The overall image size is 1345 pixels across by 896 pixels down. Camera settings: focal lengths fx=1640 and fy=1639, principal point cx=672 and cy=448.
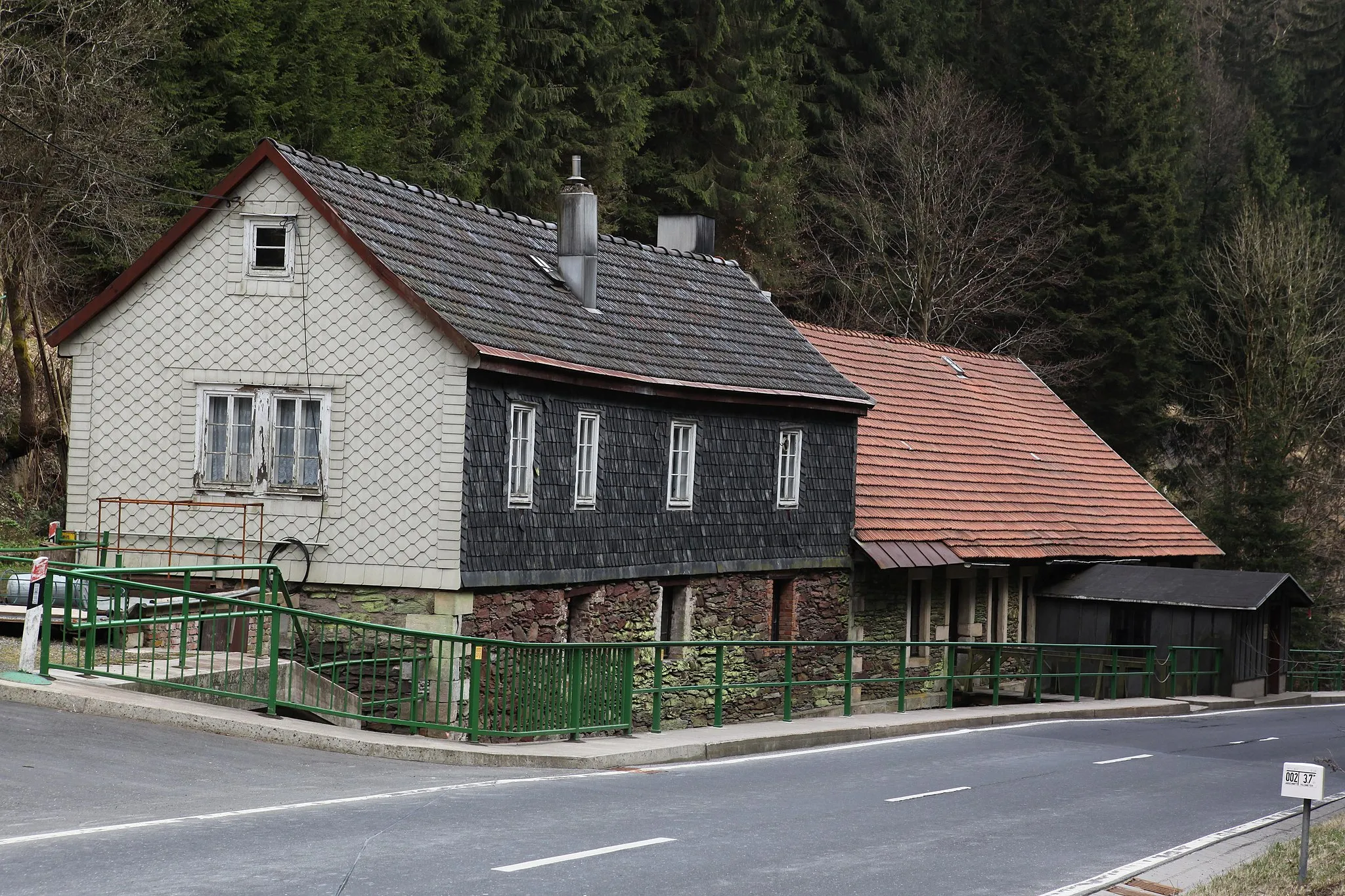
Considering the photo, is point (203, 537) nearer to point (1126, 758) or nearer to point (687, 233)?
point (1126, 758)

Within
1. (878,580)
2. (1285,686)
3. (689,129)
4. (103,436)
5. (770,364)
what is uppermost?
(689,129)

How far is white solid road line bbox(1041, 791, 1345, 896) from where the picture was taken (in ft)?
36.0

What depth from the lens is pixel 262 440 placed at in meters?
21.8

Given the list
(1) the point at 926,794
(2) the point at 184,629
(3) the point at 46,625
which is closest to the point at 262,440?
(2) the point at 184,629

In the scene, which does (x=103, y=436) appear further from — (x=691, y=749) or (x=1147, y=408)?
(x=1147, y=408)

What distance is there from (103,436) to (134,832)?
13.1 meters

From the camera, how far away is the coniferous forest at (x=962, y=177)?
139 feet

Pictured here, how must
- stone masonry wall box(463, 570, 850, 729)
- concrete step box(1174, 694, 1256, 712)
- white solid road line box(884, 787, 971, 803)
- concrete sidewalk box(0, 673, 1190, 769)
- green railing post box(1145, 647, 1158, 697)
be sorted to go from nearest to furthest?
1. white solid road line box(884, 787, 971, 803)
2. concrete sidewalk box(0, 673, 1190, 769)
3. stone masonry wall box(463, 570, 850, 729)
4. green railing post box(1145, 647, 1158, 697)
5. concrete step box(1174, 694, 1256, 712)

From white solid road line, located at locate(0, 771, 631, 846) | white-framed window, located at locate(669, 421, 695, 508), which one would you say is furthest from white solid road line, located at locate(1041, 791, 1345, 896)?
white-framed window, located at locate(669, 421, 695, 508)

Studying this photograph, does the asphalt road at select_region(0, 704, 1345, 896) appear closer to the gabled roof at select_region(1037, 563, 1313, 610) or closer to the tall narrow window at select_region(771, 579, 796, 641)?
the tall narrow window at select_region(771, 579, 796, 641)

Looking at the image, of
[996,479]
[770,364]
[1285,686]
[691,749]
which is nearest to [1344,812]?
[691,749]

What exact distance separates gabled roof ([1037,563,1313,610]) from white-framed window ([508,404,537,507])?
1566cm

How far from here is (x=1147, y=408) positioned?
53.3 meters

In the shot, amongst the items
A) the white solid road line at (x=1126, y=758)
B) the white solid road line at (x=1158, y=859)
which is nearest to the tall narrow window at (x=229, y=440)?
the white solid road line at (x=1126, y=758)
